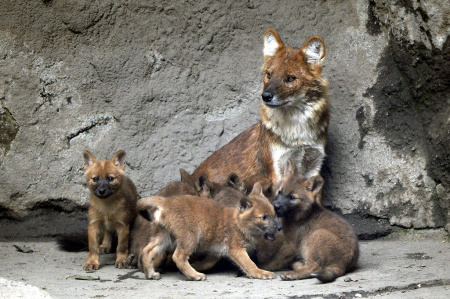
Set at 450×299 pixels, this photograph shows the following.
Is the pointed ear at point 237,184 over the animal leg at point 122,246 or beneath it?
over

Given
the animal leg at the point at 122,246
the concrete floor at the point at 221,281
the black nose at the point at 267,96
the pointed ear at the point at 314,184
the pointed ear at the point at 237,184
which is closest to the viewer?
the concrete floor at the point at 221,281

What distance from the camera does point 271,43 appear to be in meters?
9.25

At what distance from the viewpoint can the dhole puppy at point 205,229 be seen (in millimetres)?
7301

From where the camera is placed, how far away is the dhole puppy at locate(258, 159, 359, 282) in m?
7.29

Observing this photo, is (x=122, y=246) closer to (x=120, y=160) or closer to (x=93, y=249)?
(x=93, y=249)

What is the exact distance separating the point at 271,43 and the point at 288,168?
174 cm

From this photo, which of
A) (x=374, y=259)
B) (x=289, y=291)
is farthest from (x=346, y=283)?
(x=374, y=259)

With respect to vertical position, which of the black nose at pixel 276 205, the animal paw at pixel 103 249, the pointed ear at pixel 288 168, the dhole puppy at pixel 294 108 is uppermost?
the dhole puppy at pixel 294 108

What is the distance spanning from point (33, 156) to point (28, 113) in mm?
597

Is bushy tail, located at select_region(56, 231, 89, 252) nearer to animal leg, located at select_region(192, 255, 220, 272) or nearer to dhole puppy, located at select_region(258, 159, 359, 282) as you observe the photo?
animal leg, located at select_region(192, 255, 220, 272)

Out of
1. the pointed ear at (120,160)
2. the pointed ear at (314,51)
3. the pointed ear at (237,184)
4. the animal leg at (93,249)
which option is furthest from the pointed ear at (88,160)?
the pointed ear at (314,51)

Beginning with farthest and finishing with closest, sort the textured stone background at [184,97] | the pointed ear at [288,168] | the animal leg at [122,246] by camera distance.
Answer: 1. the textured stone background at [184,97]
2. the pointed ear at [288,168]
3. the animal leg at [122,246]

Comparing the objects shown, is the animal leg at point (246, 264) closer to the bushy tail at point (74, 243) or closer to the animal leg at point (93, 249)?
the animal leg at point (93, 249)

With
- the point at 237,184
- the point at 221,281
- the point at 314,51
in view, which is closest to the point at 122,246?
the point at 221,281
